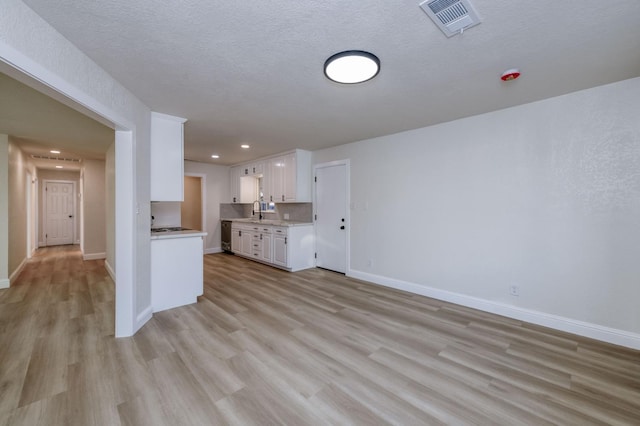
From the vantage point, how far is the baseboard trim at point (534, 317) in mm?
2498

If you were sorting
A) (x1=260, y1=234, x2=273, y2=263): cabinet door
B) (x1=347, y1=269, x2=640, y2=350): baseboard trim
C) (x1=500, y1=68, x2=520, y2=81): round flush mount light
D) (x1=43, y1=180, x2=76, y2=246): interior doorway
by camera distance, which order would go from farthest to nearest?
(x1=43, y1=180, x2=76, y2=246): interior doorway, (x1=260, y1=234, x2=273, y2=263): cabinet door, (x1=347, y1=269, x2=640, y2=350): baseboard trim, (x1=500, y1=68, x2=520, y2=81): round flush mount light

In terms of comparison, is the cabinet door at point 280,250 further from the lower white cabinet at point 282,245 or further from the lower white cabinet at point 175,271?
the lower white cabinet at point 175,271

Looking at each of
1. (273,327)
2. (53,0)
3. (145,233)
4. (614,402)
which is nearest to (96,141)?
(145,233)

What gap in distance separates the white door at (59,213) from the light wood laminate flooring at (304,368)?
6.58 m

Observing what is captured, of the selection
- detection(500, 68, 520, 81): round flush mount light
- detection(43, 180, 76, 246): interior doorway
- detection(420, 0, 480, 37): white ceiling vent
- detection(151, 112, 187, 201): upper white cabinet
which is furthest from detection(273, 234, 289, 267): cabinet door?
detection(43, 180, 76, 246): interior doorway

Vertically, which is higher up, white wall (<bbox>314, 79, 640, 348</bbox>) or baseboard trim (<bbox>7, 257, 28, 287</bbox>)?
white wall (<bbox>314, 79, 640, 348</bbox>)

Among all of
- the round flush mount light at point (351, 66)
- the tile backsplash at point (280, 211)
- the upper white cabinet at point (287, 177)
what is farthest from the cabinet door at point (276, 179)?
the round flush mount light at point (351, 66)

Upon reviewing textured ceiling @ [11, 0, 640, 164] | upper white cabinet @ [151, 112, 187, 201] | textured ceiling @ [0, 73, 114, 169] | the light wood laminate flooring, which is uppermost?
textured ceiling @ [11, 0, 640, 164]

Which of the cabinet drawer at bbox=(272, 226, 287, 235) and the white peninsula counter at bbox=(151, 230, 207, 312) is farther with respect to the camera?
the cabinet drawer at bbox=(272, 226, 287, 235)

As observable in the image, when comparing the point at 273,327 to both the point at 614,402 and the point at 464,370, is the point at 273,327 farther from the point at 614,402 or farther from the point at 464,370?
the point at 614,402

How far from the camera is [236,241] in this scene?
21.9 ft

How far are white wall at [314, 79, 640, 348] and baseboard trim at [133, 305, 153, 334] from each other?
11.1 ft

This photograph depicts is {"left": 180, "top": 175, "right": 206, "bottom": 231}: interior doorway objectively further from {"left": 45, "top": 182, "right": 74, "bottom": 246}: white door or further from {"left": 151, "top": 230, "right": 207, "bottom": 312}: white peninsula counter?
{"left": 151, "top": 230, "right": 207, "bottom": 312}: white peninsula counter

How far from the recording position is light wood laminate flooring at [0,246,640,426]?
1.67 m
